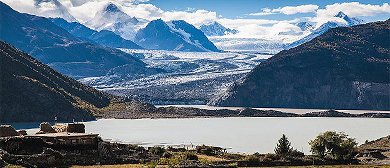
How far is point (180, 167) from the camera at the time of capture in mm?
52969

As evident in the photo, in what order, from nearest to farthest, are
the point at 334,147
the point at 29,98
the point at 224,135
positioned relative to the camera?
the point at 334,147 → the point at 224,135 → the point at 29,98

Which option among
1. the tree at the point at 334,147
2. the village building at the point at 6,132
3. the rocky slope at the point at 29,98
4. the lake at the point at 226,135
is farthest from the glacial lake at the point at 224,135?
the village building at the point at 6,132

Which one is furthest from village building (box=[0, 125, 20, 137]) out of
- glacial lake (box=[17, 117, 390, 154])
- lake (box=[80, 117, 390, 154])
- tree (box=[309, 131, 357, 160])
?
glacial lake (box=[17, 117, 390, 154])

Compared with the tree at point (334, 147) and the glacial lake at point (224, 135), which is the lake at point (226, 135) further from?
the tree at point (334, 147)

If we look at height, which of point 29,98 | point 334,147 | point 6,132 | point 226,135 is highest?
point 29,98

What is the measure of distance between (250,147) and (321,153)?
88.0 ft

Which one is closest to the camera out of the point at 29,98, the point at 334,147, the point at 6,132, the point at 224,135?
the point at 6,132

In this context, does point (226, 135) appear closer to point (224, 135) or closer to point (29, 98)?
point (224, 135)

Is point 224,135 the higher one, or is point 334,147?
point 224,135

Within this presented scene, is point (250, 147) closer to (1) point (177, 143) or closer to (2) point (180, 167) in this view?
(1) point (177, 143)

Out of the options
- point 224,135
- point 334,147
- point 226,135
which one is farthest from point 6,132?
point 226,135

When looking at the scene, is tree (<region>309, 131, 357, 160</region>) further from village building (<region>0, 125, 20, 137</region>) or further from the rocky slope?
the rocky slope

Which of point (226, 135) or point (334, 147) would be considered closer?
point (334, 147)

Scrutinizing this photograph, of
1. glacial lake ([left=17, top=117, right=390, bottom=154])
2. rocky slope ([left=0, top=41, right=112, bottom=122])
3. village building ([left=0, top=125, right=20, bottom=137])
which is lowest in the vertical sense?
village building ([left=0, top=125, right=20, bottom=137])
